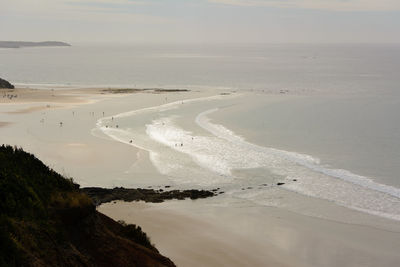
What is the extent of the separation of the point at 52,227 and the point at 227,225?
46.0 ft

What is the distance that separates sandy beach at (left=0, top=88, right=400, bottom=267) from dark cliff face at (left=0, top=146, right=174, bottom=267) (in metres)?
5.85

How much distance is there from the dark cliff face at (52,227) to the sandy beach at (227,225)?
5854mm

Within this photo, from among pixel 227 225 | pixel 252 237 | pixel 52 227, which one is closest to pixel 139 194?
pixel 227 225

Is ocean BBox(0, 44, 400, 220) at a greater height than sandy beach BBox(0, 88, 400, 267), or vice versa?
ocean BBox(0, 44, 400, 220)

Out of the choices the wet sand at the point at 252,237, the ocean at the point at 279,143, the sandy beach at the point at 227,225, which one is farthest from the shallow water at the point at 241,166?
the wet sand at the point at 252,237

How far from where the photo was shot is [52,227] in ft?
48.5

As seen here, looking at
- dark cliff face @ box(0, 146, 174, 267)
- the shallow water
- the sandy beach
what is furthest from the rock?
Result: dark cliff face @ box(0, 146, 174, 267)

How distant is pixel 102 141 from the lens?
49312 mm

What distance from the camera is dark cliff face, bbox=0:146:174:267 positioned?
43.1ft

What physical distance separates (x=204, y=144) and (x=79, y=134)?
43.7 ft

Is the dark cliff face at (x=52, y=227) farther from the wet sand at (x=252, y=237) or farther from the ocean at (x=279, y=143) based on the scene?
the ocean at (x=279, y=143)

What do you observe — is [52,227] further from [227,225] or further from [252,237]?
[227,225]

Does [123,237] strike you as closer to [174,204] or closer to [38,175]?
[38,175]

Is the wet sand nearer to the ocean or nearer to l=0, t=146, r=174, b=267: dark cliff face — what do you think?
the ocean
